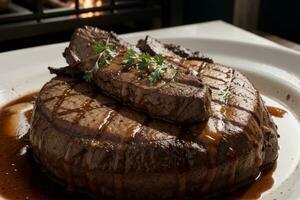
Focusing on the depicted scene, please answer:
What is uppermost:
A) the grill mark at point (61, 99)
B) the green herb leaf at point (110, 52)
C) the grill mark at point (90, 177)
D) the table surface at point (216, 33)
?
the green herb leaf at point (110, 52)

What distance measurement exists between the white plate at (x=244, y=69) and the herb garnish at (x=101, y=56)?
1083mm

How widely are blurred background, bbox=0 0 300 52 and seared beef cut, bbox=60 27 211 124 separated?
7.98ft

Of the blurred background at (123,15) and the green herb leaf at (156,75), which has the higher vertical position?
the green herb leaf at (156,75)

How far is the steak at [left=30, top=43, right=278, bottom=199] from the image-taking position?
8.13 feet

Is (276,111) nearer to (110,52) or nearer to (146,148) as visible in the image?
(110,52)

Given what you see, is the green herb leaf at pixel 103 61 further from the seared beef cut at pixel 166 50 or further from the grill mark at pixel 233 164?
the grill mark at pixel 233 164

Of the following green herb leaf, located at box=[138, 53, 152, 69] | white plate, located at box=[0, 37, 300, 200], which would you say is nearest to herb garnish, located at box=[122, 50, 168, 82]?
green herb leaf, located at box=[138, 53, 152, 69]

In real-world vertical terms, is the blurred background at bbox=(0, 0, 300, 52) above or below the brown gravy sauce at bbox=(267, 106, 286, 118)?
above

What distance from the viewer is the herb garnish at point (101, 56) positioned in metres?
3.02

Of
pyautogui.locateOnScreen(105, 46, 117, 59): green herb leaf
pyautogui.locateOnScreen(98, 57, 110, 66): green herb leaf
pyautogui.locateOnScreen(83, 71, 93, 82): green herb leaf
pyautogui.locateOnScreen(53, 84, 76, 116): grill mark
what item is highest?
pyautogui.locateOnScreen(105, 46, 117, 59): green herb leaf

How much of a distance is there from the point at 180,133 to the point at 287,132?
1156mm

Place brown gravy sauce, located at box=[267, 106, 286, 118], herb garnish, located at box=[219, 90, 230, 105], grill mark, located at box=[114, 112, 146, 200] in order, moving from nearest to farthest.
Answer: grill mark, located at box=[114, 112, 146, 200], herb garnish, located at box=[219, 90, 230, 105], brown gravy sauce, located at box=[267, 106, 286, 118]

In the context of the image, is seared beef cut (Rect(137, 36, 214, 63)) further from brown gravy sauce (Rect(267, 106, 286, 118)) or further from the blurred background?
the blurred background

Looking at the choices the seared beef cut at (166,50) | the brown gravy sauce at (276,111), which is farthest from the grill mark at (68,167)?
the brown gravy sauce at (276,111)
